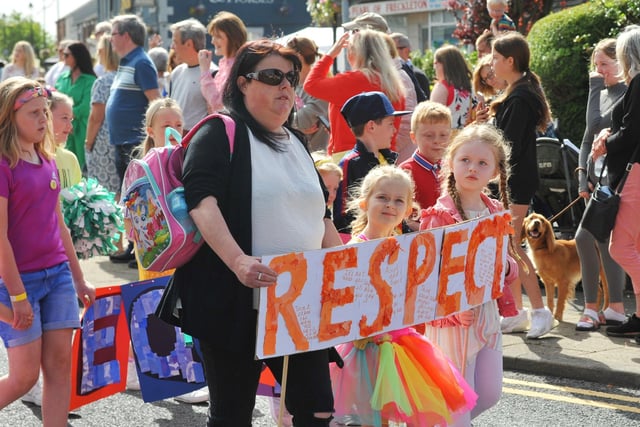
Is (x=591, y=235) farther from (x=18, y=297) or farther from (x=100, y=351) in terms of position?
(x=18, y=297)

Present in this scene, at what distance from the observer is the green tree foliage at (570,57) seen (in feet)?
36.3

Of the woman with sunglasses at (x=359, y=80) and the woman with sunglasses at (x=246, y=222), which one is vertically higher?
the woman with sunglasses at (x=359, y=80)

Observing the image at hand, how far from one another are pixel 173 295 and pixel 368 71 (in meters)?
3.83

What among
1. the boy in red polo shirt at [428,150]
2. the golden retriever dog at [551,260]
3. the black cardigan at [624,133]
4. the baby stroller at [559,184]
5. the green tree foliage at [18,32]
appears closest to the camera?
the boy in red polo shirt at [428,150]

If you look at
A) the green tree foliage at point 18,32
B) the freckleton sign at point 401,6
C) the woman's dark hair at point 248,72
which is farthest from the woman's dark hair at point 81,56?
the green tree foliage at point 18,32

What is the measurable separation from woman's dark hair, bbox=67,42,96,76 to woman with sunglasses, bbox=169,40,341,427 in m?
7.77

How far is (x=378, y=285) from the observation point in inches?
170

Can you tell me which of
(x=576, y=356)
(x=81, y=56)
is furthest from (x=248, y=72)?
(x=81, y=56)

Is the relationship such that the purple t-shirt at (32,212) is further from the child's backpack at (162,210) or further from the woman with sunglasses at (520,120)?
the woman with sunglasses at (520,120)

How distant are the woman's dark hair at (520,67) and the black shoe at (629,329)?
4.97 feet

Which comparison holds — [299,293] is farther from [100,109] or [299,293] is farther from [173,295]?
[100,109]

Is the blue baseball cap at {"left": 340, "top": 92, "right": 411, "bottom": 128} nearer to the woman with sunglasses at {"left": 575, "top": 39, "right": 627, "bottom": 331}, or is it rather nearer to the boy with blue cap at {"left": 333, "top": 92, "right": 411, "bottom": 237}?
the boy with blue cap at {"left": 333, "top": 92, "right": 411, "bottom": 237}

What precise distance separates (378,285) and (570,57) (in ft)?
24.4

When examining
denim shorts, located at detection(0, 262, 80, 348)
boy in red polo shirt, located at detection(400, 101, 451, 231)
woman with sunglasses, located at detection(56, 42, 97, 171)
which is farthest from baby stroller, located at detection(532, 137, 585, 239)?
denim shorts, located at detection(0, 262, 80, 348)
